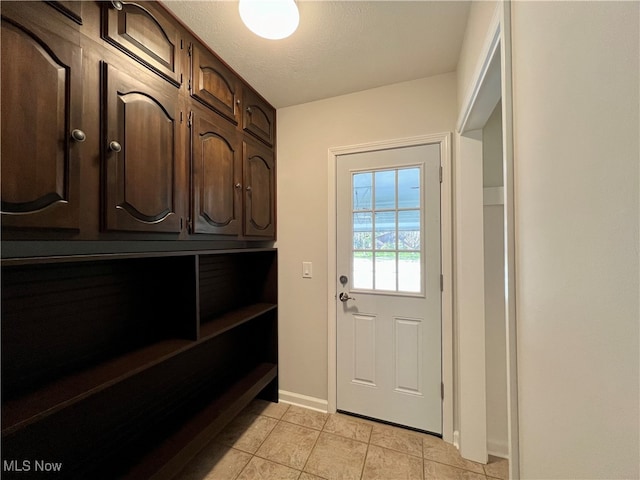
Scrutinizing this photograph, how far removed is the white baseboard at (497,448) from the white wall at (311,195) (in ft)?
3.68

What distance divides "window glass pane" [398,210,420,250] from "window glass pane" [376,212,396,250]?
42mm

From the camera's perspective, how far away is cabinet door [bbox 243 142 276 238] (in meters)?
1.86

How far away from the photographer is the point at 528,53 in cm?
64

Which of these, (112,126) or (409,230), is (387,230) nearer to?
(409,230)

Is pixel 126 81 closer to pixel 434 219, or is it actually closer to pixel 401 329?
pixel 434 219

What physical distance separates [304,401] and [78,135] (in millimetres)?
2189

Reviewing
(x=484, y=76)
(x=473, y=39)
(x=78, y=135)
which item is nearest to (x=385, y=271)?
(x=484, y=76)

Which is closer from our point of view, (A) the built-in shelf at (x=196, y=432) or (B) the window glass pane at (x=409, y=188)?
(A) the built-in shelf at (x=196, y=432)

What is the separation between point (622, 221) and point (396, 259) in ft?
4.89

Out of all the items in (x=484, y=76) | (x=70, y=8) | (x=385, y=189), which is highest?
(x=70, y=8)

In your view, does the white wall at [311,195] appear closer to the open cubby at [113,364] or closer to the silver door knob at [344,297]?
the silver door knob at [344,297]

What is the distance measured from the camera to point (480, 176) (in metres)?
1.58

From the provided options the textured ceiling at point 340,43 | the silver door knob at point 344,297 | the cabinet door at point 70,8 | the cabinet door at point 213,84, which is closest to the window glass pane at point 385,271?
the silver door knob at point 344,297

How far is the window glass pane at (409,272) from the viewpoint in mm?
1803
